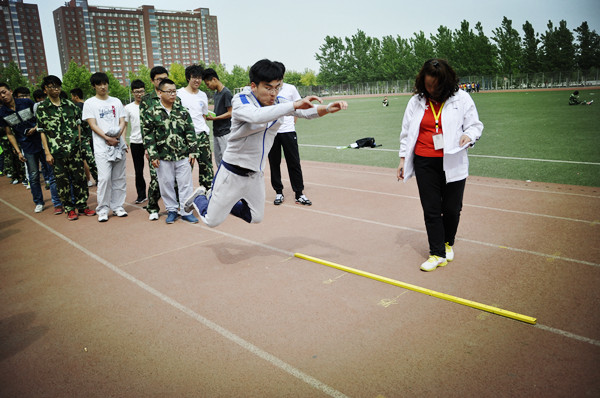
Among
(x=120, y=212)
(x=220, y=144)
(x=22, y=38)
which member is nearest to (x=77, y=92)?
(x=120, y=212)

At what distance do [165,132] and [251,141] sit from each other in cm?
278

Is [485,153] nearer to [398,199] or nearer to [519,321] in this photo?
[398,199]

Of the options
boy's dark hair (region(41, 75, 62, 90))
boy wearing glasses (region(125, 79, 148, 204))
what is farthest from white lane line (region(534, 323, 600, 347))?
boy's dark hair (region(41, 75, 62, 90))

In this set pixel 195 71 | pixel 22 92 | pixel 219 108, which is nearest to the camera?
pixel 195 71

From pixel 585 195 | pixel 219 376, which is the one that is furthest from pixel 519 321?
pixel 585 195

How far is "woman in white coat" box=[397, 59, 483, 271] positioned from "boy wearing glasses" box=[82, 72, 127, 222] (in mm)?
5139

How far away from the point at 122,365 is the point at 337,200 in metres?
5.35

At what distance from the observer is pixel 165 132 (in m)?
6.43

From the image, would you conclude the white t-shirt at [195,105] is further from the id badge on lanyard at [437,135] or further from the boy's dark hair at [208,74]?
the id badge on lanyard at [437,135]

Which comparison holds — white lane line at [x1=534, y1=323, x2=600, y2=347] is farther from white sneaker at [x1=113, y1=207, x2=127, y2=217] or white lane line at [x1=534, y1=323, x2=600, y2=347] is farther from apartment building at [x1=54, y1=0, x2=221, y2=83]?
apartment building at [x1=54, y1=0, x2=221, y2=83]

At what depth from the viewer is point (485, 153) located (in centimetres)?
1198

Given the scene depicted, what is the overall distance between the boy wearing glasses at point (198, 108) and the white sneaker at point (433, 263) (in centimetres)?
446

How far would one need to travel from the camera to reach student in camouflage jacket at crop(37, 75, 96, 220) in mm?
7000

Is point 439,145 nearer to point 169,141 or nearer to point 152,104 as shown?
point 169,141
